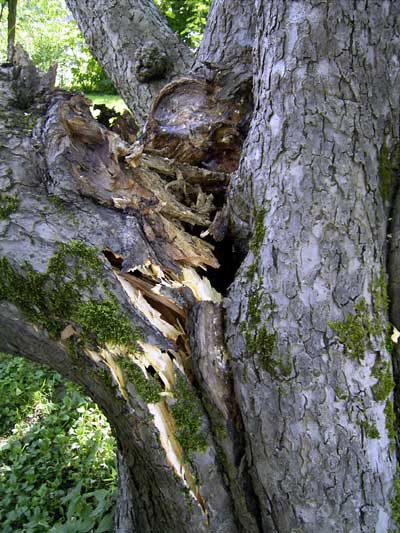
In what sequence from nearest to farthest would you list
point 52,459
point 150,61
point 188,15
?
1. point 150,61
2. point 52,459
3. point 188,15

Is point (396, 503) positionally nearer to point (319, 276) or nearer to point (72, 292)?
point (319, 276)

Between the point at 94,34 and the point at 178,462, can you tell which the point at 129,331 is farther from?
the point at 94,34

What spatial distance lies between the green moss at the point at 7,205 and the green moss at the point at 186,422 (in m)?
0.97

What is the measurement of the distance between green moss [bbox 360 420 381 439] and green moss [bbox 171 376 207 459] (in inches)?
25.6

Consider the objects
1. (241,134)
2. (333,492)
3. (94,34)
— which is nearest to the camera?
(333,492)

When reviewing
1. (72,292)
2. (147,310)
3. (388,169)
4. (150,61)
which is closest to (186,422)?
(147,310)

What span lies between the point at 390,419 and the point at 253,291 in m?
0.77

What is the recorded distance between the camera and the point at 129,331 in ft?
6.55

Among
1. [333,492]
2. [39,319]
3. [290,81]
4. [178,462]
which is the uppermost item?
[290,81]

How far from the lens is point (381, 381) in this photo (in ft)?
6.58

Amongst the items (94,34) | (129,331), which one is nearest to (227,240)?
(129,331)

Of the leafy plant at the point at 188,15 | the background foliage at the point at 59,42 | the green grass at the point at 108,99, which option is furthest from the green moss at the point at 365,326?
the background foliage at the point at 59,42

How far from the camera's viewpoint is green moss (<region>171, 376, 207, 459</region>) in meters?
2.08

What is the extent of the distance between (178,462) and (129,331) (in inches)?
23.5
